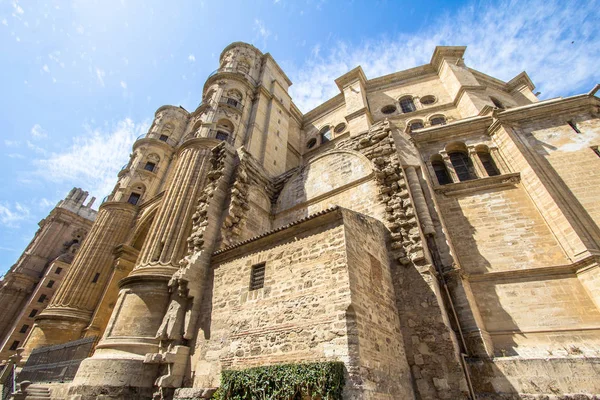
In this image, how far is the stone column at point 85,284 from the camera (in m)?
15.2

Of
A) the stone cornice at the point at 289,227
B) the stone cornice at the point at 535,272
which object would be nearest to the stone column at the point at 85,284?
the stone cornice at the point at 289,227

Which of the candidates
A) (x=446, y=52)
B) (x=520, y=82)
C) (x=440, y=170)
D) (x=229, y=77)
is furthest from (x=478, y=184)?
(x=229, y=77)

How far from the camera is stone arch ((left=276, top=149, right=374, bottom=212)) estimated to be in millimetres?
12097

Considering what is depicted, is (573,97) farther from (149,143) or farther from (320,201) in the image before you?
(149,143)

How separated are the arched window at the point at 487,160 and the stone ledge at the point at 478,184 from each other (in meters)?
0.87

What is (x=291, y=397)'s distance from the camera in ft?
17.9

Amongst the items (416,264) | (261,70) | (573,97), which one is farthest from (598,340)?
(261,70)

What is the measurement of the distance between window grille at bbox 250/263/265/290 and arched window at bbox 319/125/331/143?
1764cm

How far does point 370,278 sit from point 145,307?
24.9 feet

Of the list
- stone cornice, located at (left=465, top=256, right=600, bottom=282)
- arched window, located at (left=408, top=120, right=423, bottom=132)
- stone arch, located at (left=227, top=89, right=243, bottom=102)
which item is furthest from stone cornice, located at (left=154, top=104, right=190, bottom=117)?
stone cornice, located at (left=465, top=256, right=600, bottom=282)

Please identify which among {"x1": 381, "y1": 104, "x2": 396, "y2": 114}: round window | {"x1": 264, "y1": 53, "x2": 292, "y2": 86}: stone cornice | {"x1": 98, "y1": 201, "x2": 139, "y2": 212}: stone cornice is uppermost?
{"x1": 264, "y1": 53, "x2": 292, "y2": 86}: stone cornice

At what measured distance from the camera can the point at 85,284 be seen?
682 inches

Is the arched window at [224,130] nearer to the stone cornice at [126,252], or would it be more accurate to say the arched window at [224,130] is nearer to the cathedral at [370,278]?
the cathedral at [370,278]

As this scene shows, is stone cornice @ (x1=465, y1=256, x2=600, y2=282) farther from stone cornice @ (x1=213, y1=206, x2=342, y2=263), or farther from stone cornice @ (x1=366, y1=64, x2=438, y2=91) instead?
stone cornice @ (x1=366, y1=64, x2=438, y2=91)
